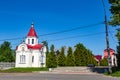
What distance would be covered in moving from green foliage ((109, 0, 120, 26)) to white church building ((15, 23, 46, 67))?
3019 cm

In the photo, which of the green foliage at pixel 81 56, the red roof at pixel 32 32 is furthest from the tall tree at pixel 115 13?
the green foliage at pixel 81 56

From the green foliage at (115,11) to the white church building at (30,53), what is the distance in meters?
30.2

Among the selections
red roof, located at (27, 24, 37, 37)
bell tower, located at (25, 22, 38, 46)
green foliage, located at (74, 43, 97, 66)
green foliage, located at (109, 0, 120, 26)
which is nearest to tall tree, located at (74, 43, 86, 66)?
green foliage, located at (74, 43, 97, 66)

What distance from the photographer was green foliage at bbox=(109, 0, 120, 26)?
32.8 meters

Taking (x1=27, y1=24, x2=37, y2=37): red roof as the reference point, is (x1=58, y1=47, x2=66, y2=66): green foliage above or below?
below

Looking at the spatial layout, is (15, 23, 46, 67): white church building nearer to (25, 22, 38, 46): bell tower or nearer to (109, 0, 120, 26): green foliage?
(25, 22, 38, 46): bell tower

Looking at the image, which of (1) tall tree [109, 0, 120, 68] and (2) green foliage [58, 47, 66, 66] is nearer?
(1) tall tree [109, 0, 120, 68]

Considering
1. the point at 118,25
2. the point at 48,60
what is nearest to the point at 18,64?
the point at 48,60

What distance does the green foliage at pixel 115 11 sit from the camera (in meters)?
32.8

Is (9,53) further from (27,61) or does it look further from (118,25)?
(118,25)

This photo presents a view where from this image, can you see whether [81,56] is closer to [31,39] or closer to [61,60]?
[61,60]

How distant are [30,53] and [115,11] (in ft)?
101

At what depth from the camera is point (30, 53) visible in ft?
201

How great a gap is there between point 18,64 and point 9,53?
46.6ft
